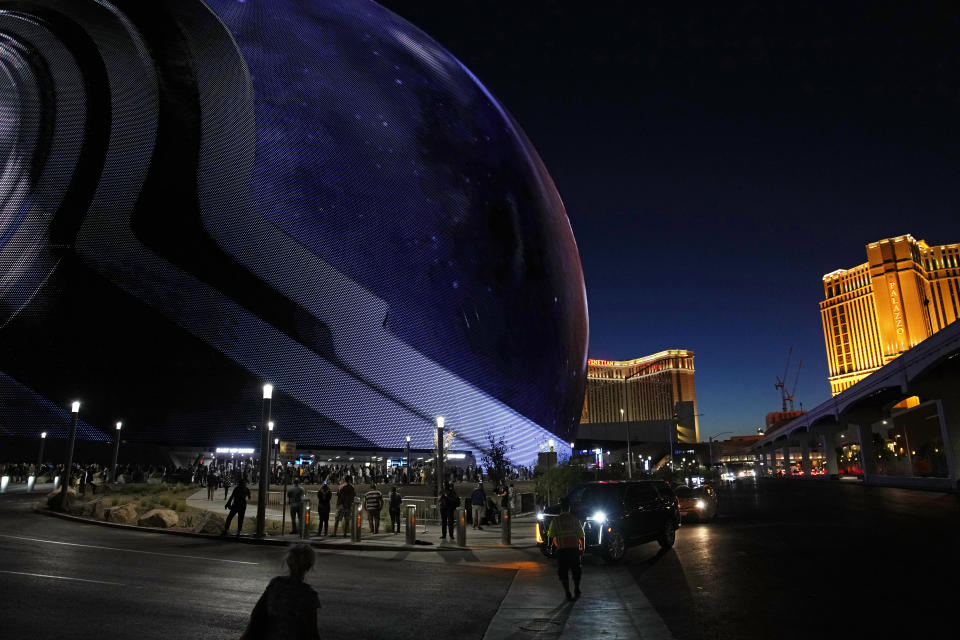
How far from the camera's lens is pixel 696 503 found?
2273cm

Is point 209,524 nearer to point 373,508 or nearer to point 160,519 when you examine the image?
point 160,519

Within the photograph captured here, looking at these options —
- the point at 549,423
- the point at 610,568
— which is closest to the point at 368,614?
the point at 610,568

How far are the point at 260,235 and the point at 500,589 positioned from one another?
144 ft

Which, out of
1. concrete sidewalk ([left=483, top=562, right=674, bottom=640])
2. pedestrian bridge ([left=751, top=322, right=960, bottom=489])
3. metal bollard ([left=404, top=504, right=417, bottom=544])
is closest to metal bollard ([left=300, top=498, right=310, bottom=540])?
metal bollard ([left=404, top=504, right=417, bottom=544])

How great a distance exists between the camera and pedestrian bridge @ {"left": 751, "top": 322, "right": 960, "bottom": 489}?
39906mm

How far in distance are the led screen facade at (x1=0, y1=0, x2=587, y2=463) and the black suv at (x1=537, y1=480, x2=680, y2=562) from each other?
38.1m

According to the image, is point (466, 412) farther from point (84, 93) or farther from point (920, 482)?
point (84, 93)

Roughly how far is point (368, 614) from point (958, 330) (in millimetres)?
36703

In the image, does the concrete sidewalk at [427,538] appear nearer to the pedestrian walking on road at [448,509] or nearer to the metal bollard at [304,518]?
the metal bollard at [304,518]

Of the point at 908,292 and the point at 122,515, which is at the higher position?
the point at 908,292

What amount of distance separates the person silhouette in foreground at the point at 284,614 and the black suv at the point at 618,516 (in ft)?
35.3

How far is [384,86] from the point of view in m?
51.9

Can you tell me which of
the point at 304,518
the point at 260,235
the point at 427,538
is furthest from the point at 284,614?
the point at 260,235

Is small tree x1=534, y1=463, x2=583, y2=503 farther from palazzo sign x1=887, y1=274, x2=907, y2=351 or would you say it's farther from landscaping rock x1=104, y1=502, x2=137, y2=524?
palazzo sign x1=887, y1=274, x2=907, y2=351
